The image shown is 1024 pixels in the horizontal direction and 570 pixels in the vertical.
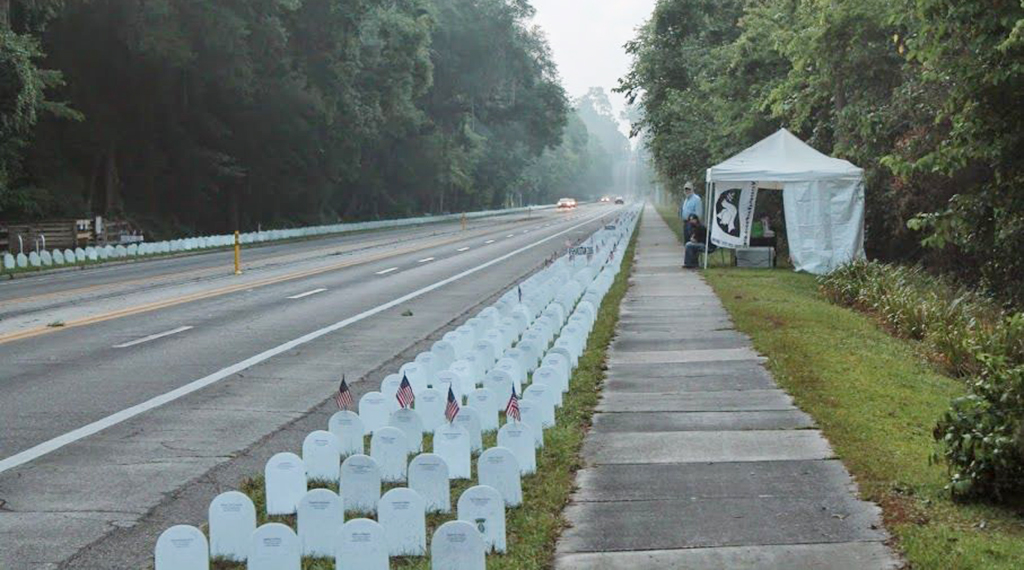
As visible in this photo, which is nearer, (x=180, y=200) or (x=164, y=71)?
(x=164, y=71)

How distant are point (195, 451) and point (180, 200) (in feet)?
157

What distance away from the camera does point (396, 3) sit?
6756 centimetres

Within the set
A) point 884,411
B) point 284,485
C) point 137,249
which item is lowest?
point 137,249

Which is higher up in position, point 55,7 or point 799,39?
point 55,7

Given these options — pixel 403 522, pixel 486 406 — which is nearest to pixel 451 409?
pixel 486 406

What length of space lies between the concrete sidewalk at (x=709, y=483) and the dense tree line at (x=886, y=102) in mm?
4465

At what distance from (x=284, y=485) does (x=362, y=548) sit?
63.7 inches

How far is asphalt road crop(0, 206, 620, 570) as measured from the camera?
799 centimetres

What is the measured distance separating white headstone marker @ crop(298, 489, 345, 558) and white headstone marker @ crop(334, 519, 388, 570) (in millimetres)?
558

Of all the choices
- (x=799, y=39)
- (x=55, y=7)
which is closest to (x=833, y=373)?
(x=799, y=39)

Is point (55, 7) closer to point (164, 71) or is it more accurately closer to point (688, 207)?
point (164, 71)

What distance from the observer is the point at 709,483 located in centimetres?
777

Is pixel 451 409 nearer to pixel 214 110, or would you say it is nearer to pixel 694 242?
pixel 694 242

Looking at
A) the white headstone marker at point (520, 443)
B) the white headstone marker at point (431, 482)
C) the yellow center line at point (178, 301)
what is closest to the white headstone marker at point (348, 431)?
the white headstone marker at point (520, 443)
